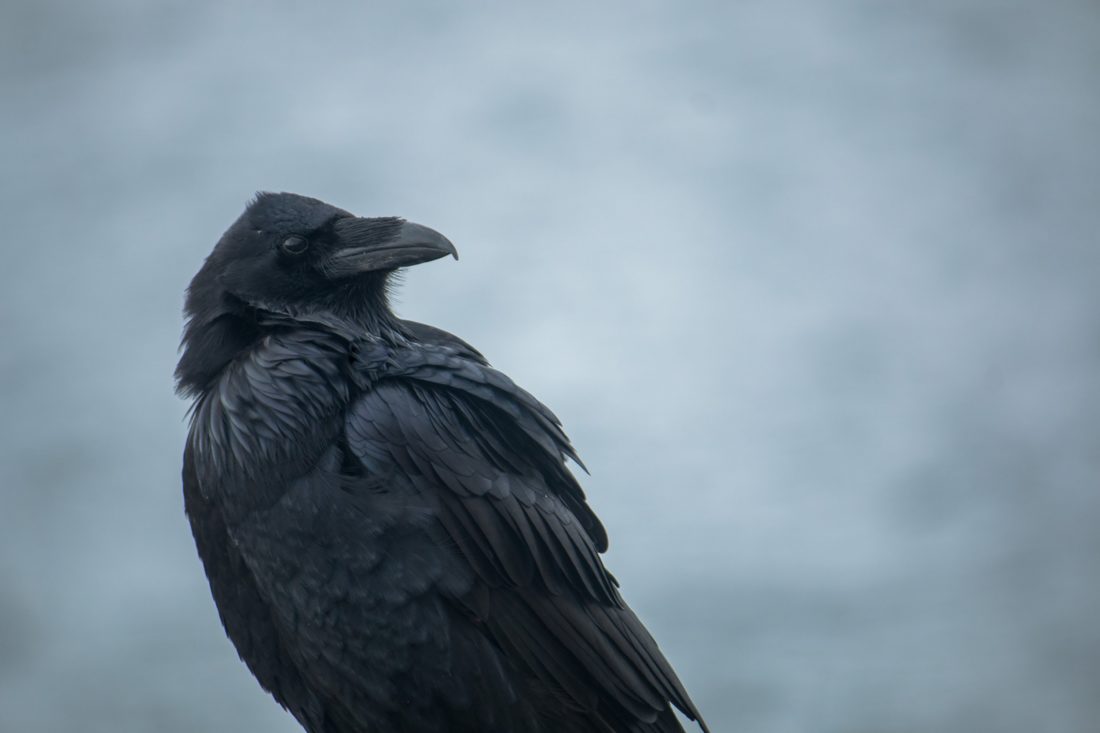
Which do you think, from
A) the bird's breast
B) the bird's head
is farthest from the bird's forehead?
the bird's breast

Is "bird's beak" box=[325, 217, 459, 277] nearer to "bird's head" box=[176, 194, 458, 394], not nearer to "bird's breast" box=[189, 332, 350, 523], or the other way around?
"bird's head" box=[176, 194, 458, 394]

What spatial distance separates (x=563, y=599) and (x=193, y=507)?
124 centimetres

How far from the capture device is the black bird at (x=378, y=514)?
3.41m

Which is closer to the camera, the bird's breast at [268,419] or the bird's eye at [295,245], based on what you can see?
the bird's breast at [268,419]

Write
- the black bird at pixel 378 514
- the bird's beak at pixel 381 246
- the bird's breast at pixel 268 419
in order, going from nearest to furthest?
the black bird at pixel 378 514 < the bird's breast at pixel 268 419 < the bird's beak at pixel 381 246

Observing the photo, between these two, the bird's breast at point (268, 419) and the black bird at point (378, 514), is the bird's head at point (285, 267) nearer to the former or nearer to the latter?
the black bird at point (378, 514)

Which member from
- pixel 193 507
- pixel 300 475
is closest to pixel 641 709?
pixel 300 475

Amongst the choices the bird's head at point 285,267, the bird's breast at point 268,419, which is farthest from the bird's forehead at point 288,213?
the bird's breast at point 268,419

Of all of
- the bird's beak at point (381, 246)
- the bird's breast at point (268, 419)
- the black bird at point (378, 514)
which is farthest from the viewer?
the bird's beak at point (381, 246)

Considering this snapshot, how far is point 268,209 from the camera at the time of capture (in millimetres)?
4117

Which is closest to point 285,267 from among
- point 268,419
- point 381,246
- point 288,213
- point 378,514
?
point 288,213

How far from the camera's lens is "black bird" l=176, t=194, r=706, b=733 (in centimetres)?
341

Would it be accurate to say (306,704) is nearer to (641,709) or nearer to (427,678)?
(427,678)

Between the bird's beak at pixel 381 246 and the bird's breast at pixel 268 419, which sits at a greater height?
the bird's beak at pixel 381 246
